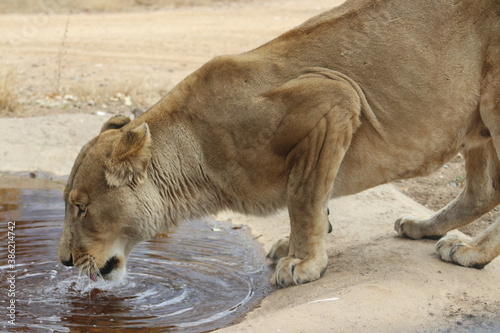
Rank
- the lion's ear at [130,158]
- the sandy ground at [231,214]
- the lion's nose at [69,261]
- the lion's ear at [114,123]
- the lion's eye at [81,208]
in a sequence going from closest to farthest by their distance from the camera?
1. the sandy ground at [231,214]
2. the lion's ear at [130,158]
3. the lion's eye at [81,208]
4. the lion's nose at [69,261]
5. the lion's ear at [114,123]

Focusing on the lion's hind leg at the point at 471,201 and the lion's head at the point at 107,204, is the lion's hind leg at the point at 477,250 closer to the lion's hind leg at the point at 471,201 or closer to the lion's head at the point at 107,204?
the lion's hind leg at the point at 471,201

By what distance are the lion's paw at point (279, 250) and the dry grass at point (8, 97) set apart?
5610 millimetres

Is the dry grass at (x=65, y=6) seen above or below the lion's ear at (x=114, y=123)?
above

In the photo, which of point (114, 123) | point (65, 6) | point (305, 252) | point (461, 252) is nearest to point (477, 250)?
point (461, 252)

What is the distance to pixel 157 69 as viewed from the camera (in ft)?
50.2

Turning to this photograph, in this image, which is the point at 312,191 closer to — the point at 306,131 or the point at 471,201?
the point at 306,131

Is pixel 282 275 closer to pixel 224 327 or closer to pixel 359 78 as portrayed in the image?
pixel 224 327

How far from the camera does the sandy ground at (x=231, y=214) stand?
4914 millimetres

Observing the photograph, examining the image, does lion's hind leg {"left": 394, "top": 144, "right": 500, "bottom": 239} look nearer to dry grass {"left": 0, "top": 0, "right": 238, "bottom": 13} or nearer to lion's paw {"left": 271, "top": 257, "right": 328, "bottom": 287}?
lion's paw {"left": 271, "top": 257, "right": 328, "bottom": 287}

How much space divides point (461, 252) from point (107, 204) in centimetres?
260

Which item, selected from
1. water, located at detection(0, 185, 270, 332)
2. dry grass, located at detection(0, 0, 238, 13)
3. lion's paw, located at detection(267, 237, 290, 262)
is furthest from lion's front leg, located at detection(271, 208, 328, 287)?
dry grass, located at detection(0, 0, 238, 13)

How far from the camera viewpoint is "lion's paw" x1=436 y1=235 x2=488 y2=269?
5754mm

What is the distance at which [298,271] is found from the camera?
Answer: 570cm

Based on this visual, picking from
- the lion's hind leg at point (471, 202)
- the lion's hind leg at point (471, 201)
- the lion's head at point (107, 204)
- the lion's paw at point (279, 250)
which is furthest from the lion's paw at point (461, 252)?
the lion's head at point (107, 204)
